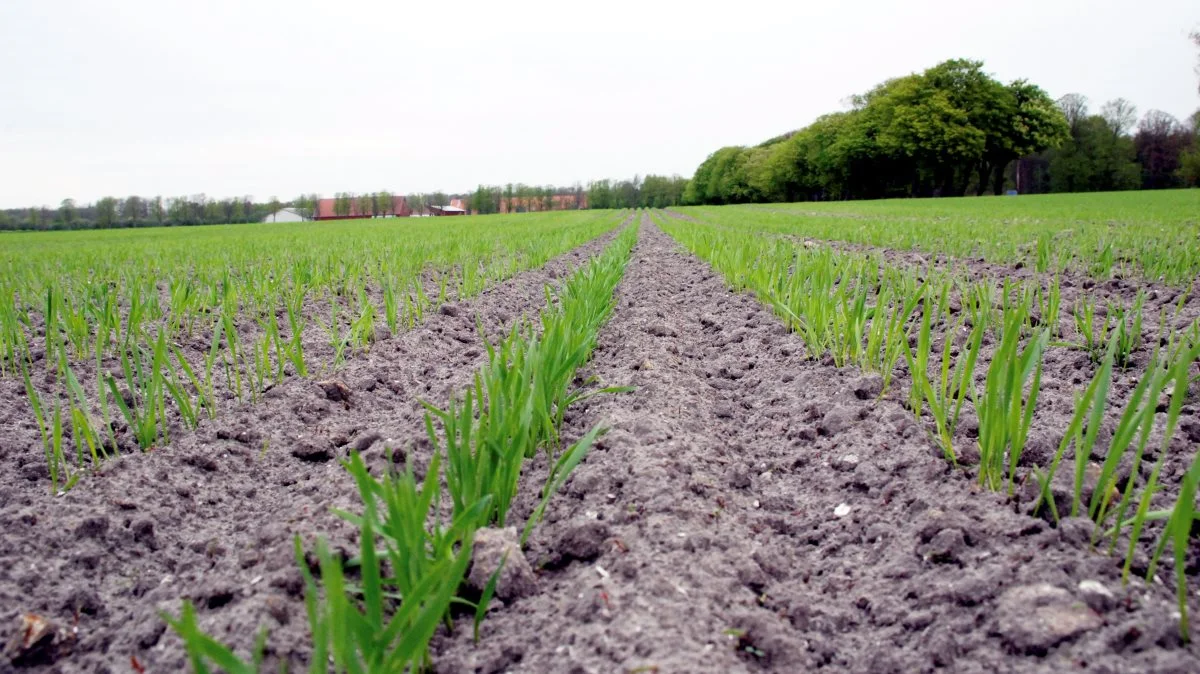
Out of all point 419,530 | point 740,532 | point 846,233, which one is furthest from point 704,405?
point 846,233

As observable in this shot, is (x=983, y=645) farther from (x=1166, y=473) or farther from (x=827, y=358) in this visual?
(x=827, y=358)

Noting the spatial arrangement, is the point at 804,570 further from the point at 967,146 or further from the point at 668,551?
the point at 967,146

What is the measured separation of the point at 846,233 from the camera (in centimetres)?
979

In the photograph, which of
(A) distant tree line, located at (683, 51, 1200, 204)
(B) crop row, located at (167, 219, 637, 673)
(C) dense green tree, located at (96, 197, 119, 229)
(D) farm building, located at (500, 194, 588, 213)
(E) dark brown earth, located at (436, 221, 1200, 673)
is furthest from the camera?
(D) farm building, located at (500, 194, 588, 213)

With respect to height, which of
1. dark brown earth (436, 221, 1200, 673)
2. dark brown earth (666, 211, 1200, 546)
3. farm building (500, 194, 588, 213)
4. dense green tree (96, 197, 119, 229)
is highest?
farm building (500, 194, 588, 213)

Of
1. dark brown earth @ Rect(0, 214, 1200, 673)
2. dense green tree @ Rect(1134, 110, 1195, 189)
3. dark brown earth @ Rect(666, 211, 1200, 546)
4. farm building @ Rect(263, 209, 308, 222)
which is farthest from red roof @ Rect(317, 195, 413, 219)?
dark brown earth @ Rect(0, 214, 1200, 673)

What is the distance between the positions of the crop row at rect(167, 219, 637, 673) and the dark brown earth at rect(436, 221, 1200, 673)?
0.15 metres

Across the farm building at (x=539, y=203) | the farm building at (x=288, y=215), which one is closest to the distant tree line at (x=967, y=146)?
the farm building at (x=539, y=203)

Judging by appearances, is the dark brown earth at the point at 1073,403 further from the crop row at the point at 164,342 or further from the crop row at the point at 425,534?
the crop row at the point at 164,342

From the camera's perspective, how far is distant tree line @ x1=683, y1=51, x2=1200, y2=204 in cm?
4291

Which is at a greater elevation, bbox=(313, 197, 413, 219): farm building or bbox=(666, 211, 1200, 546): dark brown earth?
bbox=(313, 197, 413, 219): farm building

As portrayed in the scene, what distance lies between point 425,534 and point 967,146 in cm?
4794

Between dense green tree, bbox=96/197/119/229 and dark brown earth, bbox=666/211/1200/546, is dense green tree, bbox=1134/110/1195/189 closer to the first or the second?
dark brown earth, bbox=666/211/1200/546

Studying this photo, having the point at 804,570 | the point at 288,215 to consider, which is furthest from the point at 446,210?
the point at 804,570
